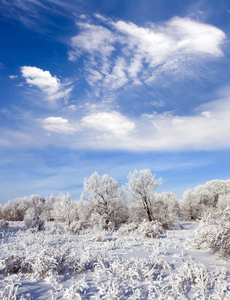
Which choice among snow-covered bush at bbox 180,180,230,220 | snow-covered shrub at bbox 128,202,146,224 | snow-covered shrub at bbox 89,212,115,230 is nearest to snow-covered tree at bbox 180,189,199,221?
snow-covered bush at bbox 180,180,230,220

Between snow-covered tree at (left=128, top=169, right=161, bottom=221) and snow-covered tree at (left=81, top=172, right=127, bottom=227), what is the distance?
6.55 ft

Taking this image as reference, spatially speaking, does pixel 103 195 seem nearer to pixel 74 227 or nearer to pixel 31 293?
pixel 74 227

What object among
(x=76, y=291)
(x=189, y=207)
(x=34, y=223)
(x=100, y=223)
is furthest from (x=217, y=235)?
(x=189, y=207)

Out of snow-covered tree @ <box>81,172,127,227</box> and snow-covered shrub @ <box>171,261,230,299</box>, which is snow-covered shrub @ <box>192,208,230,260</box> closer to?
snow-covered shrub @ <box>171,261,230,299</box>

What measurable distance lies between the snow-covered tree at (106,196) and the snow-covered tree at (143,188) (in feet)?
6.55

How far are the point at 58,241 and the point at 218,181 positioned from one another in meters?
68.0

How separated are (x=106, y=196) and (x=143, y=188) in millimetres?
5596

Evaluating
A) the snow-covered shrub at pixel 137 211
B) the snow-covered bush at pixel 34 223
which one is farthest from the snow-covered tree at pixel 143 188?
the snow-covered bush at pixel 34 223

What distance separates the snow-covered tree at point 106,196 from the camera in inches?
1299

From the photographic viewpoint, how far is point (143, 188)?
3256cm

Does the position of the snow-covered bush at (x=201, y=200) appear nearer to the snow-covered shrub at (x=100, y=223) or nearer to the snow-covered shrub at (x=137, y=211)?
the snow-covered shrub at (x=137, y=211)

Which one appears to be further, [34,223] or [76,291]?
[34,223]

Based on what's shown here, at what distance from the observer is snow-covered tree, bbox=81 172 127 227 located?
108 feet

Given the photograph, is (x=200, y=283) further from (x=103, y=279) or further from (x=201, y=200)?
(x=201, y=200)
